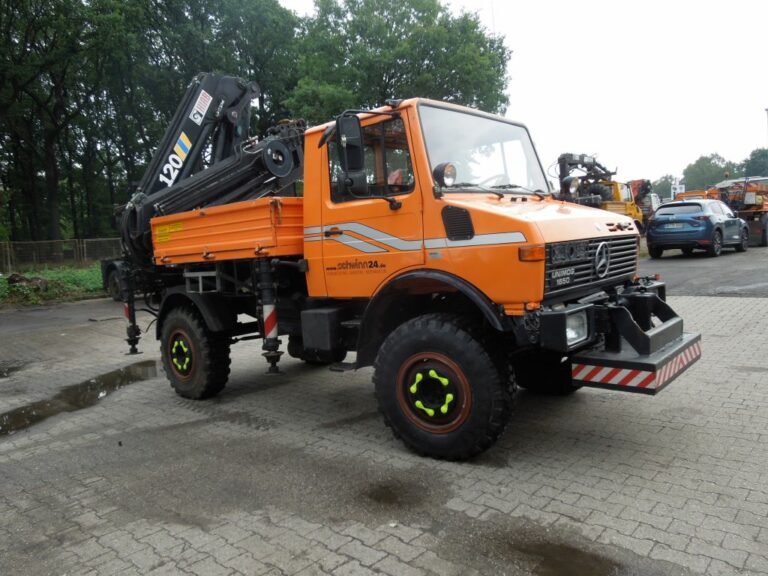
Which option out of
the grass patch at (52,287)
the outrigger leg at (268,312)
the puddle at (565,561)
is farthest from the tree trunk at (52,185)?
the puddle at (565,561)

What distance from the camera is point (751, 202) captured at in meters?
19.5

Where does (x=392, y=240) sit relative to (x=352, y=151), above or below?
below

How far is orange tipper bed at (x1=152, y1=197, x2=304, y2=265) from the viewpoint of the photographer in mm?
5109

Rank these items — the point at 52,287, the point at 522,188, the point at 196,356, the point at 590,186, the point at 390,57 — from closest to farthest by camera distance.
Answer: the point at 522,188
the point at 196,356
the point at 590,186
the point at 52,287
the point at 390,57

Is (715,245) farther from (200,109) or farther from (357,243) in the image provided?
(357,243)

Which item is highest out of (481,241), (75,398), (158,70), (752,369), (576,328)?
(158,70)

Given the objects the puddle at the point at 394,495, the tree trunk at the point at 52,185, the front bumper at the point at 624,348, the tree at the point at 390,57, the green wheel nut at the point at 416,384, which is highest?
the tree at the point at 390,57

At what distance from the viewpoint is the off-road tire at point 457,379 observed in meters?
3.87

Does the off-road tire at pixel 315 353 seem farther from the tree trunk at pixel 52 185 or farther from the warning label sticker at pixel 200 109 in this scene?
the tree trunk at pixel 52 185

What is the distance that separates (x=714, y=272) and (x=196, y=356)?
40.3 ft

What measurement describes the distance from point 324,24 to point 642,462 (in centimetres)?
2625

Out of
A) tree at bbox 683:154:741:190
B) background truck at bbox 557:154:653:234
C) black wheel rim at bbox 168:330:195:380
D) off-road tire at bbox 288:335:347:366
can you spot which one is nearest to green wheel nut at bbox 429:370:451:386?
off-road tire at bbox 288:335:347:366

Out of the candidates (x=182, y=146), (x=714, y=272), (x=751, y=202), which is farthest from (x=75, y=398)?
(x=751, y=202)

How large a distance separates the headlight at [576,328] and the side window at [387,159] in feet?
4.89
